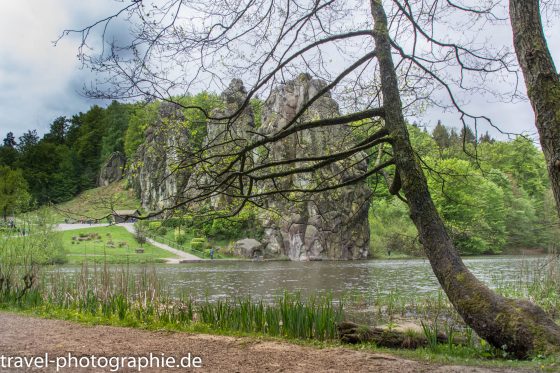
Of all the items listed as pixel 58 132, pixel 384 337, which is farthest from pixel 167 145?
pixel 58 132

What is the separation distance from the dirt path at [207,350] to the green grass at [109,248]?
89.5 ft

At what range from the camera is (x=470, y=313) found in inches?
Answer: 236

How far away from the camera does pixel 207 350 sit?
6.25 metres

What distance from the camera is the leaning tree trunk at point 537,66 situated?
13.9 feet

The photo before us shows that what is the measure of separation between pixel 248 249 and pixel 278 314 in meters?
39.1

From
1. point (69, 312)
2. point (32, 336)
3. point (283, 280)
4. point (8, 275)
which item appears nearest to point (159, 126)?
point (32, 336)

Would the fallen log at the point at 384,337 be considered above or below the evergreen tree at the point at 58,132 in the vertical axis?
below

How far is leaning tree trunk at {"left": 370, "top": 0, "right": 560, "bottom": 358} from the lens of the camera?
230 inches

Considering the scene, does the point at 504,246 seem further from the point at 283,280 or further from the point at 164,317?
the point at 164,317

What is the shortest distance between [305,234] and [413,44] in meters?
39.4

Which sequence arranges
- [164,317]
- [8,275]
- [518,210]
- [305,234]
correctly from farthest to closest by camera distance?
[518,210] < [305,234] < [8,275] < [164,317]

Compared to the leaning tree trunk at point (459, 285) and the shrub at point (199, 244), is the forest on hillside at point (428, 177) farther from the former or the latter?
the shrub at point (199, 244)

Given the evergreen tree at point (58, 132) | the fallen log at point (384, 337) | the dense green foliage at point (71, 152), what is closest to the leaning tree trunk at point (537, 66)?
the fallen log at point (384, 337)

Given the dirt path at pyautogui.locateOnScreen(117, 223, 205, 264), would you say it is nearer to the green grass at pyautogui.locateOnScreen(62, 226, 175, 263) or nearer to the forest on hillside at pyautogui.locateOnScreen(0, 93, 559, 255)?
the green grass at pyautogui.locateOnScreen(62, 226, 175, 263)
